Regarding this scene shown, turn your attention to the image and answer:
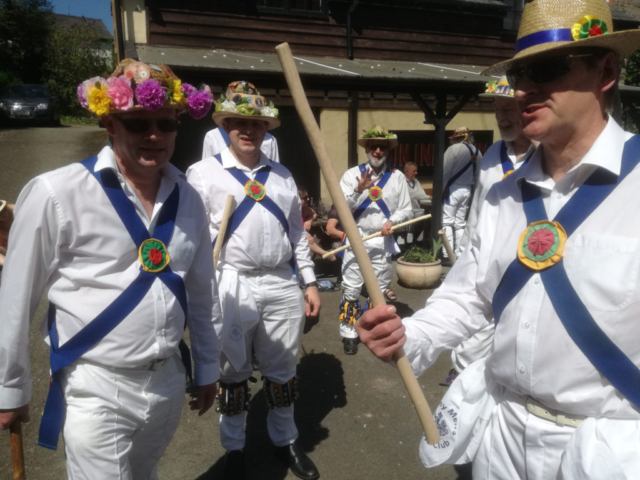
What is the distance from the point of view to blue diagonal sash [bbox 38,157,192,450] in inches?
81.9

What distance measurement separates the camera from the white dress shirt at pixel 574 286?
148cm

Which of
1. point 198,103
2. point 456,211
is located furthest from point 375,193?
point 198,103

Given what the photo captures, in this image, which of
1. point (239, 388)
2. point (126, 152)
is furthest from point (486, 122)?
point (126, 152)

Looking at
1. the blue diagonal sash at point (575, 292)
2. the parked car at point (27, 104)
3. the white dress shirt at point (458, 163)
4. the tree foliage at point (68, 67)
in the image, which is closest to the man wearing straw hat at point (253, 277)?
the blue diagonal sash at point (575, 292)

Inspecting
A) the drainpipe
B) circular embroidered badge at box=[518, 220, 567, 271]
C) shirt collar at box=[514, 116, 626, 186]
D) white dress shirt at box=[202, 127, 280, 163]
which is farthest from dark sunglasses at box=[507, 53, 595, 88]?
the drainpipe

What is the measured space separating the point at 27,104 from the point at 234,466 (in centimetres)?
2046

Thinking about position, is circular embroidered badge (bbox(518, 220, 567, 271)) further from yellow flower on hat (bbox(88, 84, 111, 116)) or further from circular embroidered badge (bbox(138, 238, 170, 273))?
yellow flower on hat (bbox(88, 84, 111, 116))

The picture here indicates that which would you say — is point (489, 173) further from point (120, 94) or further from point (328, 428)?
point (120, 94)

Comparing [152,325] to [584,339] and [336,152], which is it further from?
[336,152]

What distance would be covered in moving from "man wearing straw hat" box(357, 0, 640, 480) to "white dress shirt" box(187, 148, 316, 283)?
1.69 metres

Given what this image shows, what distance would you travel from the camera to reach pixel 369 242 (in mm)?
5820

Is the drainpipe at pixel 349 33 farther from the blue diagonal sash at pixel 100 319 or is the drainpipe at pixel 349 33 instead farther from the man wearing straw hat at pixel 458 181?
the blue diagonal sash at pixel 100 319

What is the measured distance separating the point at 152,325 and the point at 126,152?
73cm

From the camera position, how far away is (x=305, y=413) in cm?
429
